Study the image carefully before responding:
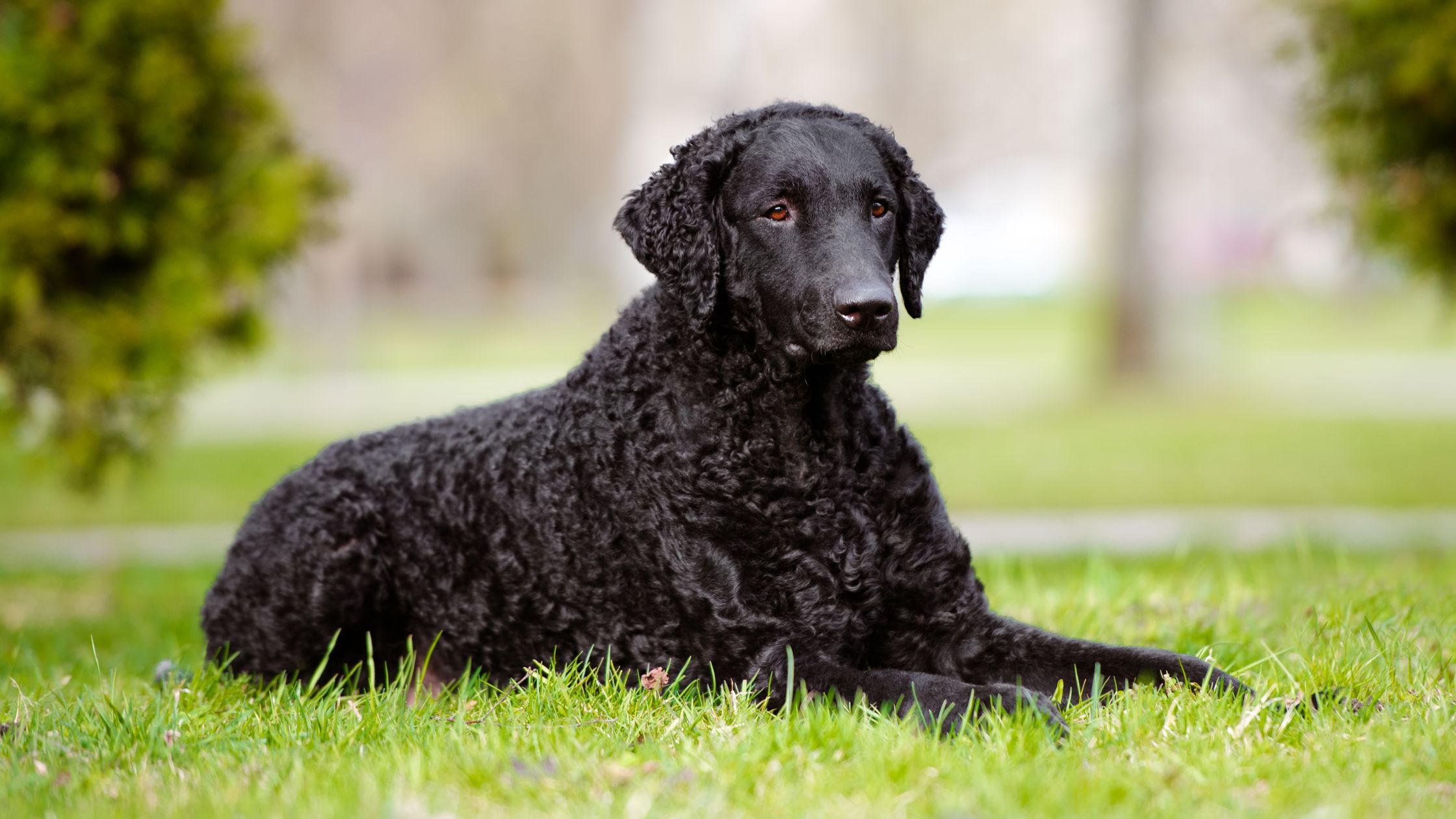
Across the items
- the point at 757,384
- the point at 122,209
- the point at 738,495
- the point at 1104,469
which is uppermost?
the point at 122,209

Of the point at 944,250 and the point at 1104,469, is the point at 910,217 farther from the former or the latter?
the point at 944,250

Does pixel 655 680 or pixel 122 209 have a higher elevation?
pixel 122 209

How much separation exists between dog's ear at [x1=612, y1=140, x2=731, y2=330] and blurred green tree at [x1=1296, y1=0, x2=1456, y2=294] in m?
4.63

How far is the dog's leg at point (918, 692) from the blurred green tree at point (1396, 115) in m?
5.05

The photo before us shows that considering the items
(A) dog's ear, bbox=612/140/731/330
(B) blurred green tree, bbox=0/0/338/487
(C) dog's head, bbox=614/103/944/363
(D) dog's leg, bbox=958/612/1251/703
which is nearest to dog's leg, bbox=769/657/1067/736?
(D) dog's leg, bbox=958/612/1251/703

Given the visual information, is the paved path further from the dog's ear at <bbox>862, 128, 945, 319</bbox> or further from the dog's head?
the dog's head

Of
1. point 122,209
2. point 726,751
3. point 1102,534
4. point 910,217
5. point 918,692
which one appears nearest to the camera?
point 726,751

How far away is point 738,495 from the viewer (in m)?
3.75

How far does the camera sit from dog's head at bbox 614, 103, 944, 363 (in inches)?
141

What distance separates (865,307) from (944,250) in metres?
23.2

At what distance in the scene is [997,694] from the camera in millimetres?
3311

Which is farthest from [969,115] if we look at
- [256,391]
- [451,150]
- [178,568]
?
[178,568]

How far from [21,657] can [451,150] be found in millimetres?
20648

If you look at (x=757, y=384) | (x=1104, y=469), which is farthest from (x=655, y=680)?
(x=1104, y=469)
